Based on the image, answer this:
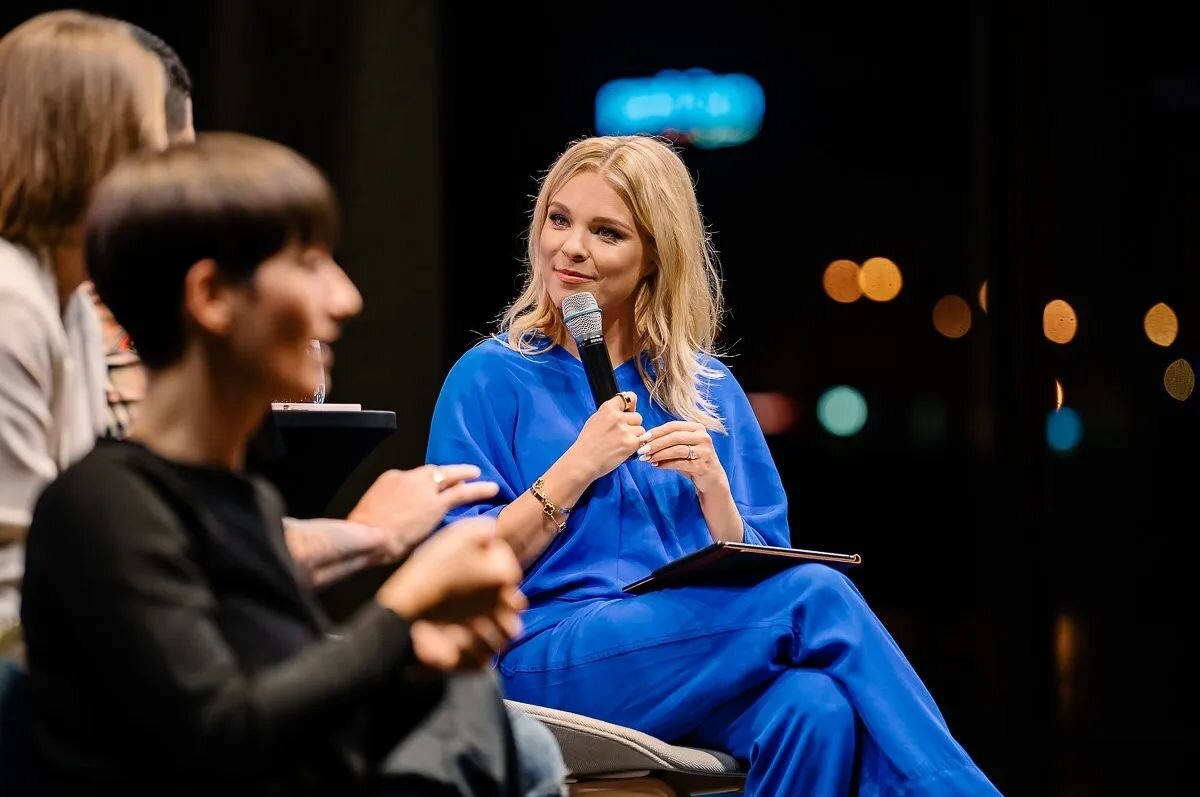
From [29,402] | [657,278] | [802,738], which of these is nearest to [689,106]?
[657,278]

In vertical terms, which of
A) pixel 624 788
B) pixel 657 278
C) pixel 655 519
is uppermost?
pixel 657 278

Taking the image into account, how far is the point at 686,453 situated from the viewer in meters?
2.29

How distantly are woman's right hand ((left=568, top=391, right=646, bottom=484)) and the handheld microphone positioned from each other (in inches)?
0.8

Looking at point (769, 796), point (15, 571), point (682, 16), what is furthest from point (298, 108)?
point (15, 571)

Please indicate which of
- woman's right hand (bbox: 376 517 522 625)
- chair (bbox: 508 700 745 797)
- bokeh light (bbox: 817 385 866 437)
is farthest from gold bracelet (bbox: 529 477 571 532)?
bokeh light (bbox: 817 385 866 437)

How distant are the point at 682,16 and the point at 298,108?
4.28 ft

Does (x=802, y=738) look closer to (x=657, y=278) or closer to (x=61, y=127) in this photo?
(x=657, y=278)

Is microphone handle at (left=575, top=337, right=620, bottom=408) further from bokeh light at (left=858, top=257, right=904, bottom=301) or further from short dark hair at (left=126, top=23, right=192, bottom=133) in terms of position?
bokeh light at (left=858, top=257, right=904, bottom=301)

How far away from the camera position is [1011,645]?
170 inches

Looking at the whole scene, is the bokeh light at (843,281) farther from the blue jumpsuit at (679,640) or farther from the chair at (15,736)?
the chair at (15,736)

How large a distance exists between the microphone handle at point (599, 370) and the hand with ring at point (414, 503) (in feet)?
2.94

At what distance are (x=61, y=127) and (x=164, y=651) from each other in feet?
1.96

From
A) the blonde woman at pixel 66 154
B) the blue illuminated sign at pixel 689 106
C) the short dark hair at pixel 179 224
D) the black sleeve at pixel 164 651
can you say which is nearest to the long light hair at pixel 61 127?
the blonde woman at pixel 66 154

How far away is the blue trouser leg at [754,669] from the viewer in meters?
2.05
